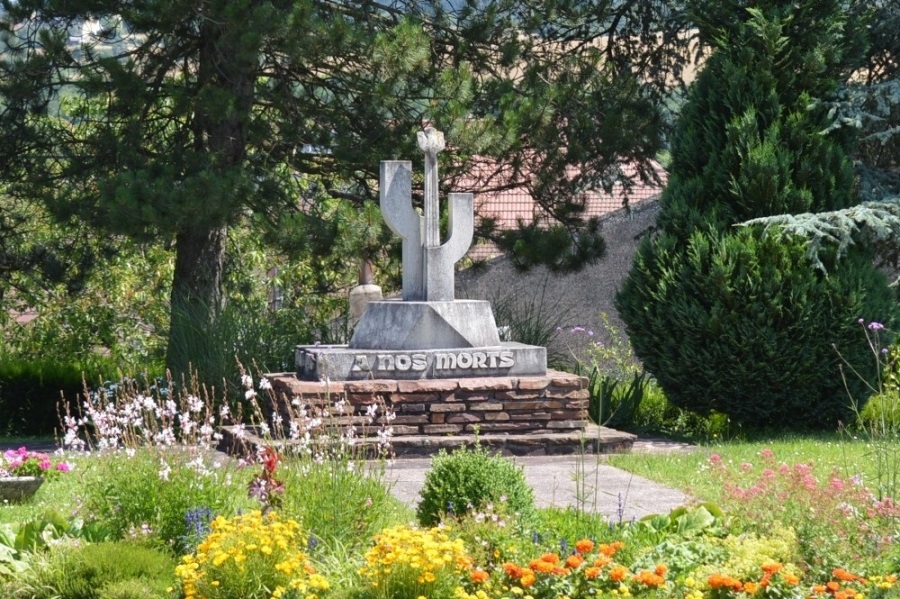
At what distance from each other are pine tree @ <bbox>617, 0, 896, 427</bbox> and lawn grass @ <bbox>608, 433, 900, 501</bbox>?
25.2 inches

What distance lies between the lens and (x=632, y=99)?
50.6 feet

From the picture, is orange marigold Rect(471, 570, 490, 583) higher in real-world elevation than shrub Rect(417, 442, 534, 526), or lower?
lower

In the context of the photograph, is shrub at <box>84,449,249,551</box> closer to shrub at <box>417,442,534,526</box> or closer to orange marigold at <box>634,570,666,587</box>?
shrub at <box>417,442,534,526</box>

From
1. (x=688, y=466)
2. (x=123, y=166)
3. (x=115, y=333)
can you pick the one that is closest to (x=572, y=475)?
(x=688, y=466)

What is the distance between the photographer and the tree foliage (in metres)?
12.4

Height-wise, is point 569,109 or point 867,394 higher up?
point 569,109

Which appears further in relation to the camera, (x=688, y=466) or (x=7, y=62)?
(x=7, y=62)

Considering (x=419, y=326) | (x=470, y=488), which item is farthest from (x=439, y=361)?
(x=470, y=488)

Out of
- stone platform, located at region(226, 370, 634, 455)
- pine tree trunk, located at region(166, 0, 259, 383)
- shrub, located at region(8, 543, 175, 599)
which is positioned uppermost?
pine tree trunk, located at region(166, 0, 259, 383)

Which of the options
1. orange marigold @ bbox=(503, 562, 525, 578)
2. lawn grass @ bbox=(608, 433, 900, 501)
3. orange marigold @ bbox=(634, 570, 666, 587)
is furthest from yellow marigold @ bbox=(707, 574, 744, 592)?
lawn grass @ bbox=(608, 433, 900, 501)

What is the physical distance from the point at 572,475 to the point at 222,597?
3.98 m

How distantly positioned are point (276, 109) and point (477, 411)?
5.68 meters

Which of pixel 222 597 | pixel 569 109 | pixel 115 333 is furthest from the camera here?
pixel 115 333

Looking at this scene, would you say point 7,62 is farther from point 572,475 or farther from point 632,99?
point 572,475
